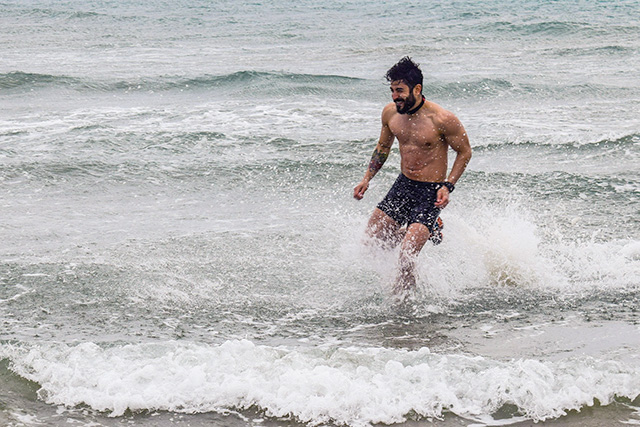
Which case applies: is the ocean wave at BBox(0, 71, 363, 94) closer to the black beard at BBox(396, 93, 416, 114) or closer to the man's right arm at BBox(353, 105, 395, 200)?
the man's right arm at BBox(353, 105, 395, 200)

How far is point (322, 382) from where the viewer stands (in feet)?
14.9

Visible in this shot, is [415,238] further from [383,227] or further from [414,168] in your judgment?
[414,168]

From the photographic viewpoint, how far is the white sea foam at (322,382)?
14.4 feet

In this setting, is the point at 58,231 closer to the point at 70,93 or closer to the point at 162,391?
the point at 162,391

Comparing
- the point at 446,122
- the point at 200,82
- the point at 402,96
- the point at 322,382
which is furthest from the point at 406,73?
the point at 200,82

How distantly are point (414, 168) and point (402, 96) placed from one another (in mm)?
628

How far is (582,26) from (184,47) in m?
13.8

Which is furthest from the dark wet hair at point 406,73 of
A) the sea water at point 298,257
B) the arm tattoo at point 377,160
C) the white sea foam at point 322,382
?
the white sea foam at point 322,382

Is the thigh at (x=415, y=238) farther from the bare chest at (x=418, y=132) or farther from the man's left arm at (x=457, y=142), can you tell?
the bare chest at (x=418, y=132)

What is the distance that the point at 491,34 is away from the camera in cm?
2797

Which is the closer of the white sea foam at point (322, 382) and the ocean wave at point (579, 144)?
the white sea foam at point (322, 382)

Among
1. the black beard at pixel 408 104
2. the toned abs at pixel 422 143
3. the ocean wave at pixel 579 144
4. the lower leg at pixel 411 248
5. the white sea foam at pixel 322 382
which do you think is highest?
the black beard at pixel 408 104

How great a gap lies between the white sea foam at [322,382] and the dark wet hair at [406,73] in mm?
2048

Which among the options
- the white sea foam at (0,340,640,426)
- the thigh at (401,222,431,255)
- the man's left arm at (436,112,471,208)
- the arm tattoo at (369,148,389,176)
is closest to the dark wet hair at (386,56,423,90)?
the man's left arm at (436,112,471,208)
